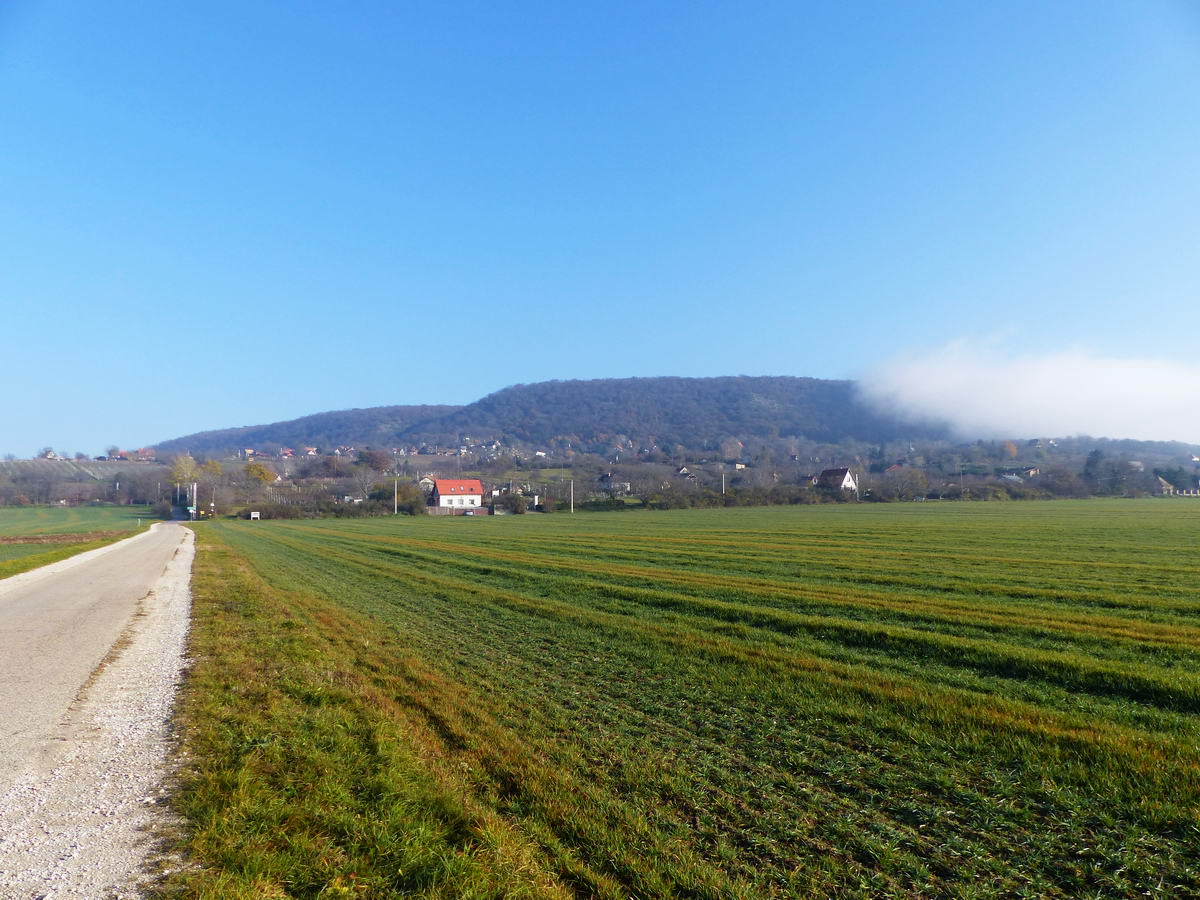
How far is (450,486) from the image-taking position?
13300 cm

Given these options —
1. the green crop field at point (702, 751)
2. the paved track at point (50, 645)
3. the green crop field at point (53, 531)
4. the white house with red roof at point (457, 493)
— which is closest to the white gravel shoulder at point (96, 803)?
the paved track at point (50, 645)

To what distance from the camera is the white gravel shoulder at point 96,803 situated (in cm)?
439

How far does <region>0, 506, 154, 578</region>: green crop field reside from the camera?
38.5 metres

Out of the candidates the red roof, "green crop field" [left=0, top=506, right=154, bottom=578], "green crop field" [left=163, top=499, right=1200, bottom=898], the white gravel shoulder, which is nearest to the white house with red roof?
the red roof

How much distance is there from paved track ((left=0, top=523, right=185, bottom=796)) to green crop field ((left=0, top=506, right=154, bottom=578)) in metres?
7.40

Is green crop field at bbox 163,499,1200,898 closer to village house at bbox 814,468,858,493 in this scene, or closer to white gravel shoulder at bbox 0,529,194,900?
white gravel shoulder at bbox 0,529,194,900

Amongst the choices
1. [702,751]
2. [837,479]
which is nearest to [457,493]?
[837,479]

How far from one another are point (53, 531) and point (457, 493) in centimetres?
6656

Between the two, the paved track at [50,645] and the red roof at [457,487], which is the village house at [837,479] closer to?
the red roof at [457,487]

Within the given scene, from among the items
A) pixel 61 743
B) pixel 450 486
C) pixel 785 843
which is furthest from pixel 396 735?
pixel 450 486

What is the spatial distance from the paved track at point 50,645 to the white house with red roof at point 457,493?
10138 cm

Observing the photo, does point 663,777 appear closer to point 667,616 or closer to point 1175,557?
point 667,616

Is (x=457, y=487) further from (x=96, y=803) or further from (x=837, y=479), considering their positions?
(x=96, y=803)

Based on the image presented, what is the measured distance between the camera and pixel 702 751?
281 inches
